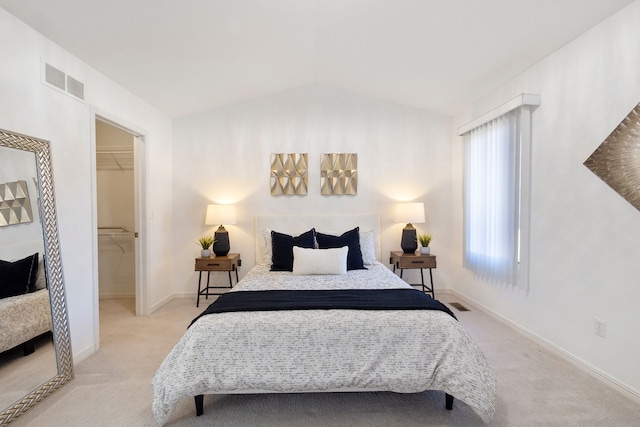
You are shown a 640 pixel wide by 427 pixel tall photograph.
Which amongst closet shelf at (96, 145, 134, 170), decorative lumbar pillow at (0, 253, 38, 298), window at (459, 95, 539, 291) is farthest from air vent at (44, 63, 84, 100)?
window at (459, 95, 539, 291)

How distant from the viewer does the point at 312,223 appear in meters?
4.39

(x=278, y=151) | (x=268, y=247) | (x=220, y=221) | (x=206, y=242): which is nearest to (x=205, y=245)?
(x=206, y=242)

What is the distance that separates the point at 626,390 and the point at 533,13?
8.39 ft

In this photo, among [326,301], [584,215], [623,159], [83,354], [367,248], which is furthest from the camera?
[367,248]

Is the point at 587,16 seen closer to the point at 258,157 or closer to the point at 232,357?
the point at 232,357

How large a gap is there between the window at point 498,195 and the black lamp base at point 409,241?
61cm

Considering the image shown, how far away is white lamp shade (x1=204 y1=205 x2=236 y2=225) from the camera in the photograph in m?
4.15

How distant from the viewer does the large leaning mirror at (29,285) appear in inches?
77.2

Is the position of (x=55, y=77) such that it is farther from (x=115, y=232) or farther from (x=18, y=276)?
(x=115, y=232)

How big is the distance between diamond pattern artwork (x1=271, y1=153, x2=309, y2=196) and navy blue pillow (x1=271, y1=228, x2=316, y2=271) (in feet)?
2.59

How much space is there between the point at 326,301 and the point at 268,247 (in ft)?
6.04

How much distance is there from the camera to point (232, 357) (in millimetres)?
1922

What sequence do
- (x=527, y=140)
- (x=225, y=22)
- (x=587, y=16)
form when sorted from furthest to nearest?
(x=527, y=140)
(x=225, y=22)
(x=587, y=16)

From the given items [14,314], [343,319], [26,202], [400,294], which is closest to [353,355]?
[343,319]
